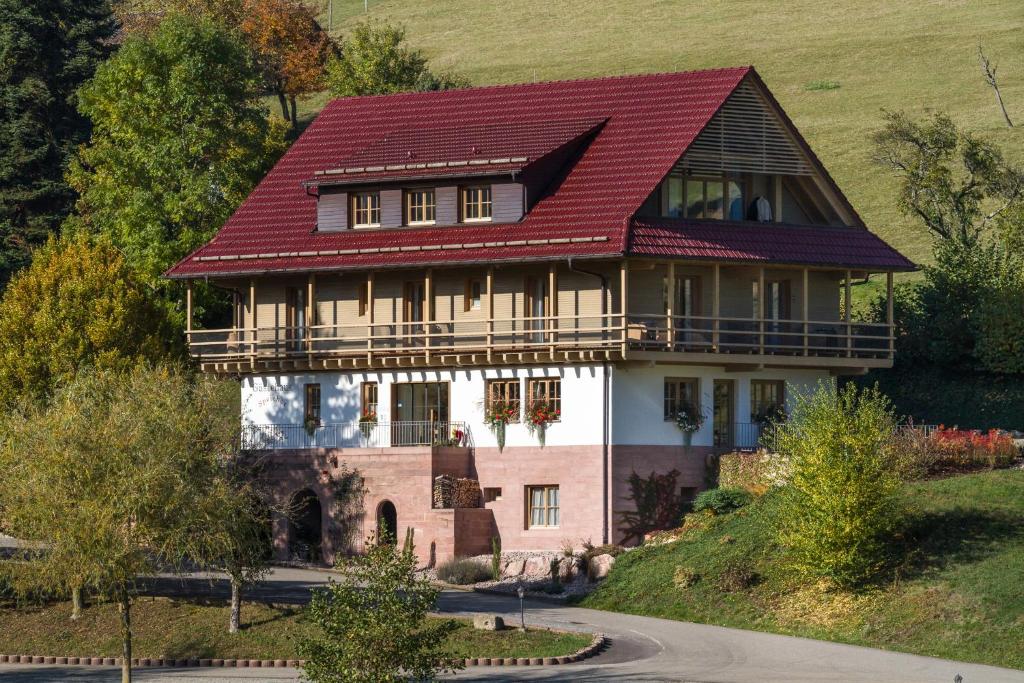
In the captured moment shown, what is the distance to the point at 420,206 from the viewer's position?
67.2 meters

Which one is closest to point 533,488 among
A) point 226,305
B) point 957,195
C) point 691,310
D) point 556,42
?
point 691,310

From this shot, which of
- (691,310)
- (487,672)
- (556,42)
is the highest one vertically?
(556,42)

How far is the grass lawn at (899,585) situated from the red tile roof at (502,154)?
33.4 ft

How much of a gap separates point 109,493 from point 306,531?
1758 centimetres

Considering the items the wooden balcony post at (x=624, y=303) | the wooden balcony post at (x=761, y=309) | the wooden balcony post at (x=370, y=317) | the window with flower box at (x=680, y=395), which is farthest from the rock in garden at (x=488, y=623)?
the wooden balcony post at (x=761, y=309)

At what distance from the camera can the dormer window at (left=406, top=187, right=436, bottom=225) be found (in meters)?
67.1

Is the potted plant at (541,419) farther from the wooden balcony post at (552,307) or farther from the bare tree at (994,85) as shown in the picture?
the bare tree at (994,85)

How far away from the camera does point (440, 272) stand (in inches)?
2628

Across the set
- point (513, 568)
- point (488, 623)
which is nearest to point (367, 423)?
point (513, 568)

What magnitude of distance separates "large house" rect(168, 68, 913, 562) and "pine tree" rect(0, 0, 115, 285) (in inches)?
953

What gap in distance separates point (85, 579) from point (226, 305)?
3325 centimetres

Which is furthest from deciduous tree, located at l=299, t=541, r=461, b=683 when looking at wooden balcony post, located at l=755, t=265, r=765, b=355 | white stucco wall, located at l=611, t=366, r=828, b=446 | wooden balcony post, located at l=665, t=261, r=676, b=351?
wooden balcony post, located at l=755, t=265, r=765, b=355

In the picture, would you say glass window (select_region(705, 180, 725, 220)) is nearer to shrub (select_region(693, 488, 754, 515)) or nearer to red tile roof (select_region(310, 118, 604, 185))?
red tile roof (select_region(310, 118, 604, 185))

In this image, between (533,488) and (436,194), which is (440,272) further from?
(533,488)
